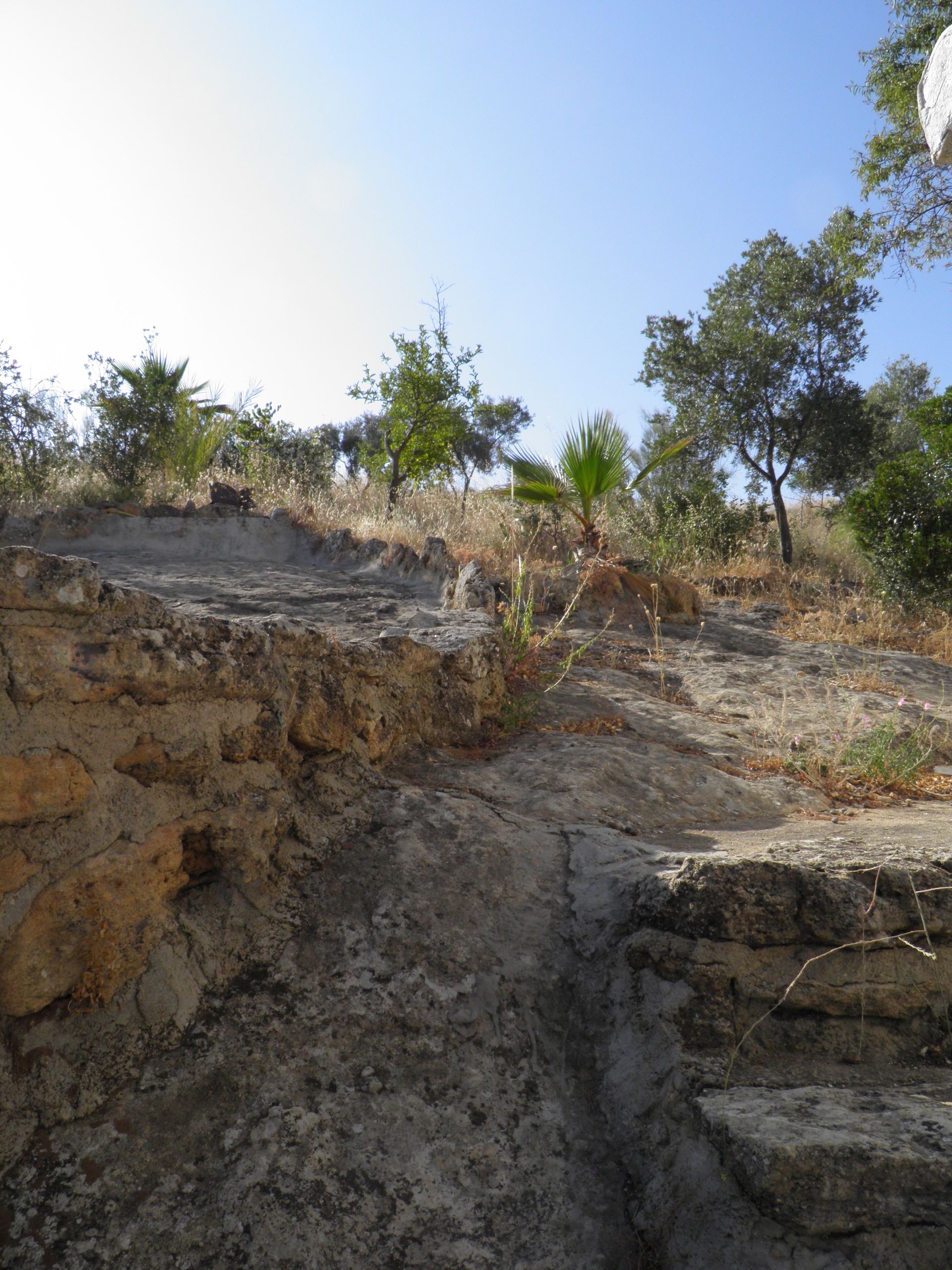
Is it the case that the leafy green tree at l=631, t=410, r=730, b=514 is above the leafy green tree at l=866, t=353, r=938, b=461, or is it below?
below

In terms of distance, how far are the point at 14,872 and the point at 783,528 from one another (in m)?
13.4

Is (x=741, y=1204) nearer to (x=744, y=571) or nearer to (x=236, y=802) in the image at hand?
(x=236, y=802)

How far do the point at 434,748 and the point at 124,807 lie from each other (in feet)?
4.66

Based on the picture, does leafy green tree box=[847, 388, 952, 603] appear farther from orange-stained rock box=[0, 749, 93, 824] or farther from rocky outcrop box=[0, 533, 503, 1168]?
orange-stained rock box=[0, 749, 93, 824]

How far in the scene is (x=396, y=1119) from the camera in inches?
60.9

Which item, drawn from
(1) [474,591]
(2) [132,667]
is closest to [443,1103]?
(2) [132,667]

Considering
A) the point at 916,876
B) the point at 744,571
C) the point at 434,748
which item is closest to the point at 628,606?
the point at 744,571

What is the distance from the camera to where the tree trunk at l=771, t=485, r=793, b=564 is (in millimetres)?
13062

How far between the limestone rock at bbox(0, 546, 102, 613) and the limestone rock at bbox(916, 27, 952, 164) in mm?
3472

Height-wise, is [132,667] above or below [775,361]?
below

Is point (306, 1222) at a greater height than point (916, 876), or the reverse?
point (916, 876)

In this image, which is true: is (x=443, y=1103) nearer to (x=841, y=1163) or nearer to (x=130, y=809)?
(x=841, y=1163)

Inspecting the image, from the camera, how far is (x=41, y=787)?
1655 millimetres

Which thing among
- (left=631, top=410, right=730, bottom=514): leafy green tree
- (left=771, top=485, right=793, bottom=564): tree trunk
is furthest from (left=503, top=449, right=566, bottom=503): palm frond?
(left=771, top=485, right=793, bottom=564): tree trunk
